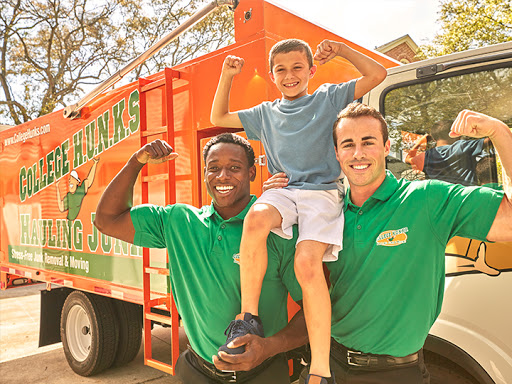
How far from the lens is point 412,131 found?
264cm

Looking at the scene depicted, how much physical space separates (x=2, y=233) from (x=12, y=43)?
14716 millimetres

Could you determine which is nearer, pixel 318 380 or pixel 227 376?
pixel 318 380

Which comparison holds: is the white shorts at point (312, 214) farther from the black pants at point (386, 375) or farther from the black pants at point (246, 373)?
the black pants at point (246, 373)

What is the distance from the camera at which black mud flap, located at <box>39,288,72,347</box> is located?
17.4 ft

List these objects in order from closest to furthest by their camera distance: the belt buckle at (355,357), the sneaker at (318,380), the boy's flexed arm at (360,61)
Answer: the sneaker at (318,380) < the belt buckle at (355,357) < the boy's flexed arm at (360,61)

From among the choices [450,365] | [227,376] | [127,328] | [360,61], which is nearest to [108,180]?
[127,328]

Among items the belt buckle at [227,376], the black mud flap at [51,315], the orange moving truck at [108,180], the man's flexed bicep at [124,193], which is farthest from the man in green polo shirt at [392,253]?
the black mud flap at [51,315]

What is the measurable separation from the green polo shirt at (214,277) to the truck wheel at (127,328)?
2721 mm

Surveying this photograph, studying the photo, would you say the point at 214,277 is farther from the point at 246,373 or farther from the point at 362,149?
the point at 362,149

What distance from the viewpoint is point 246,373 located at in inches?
79.1

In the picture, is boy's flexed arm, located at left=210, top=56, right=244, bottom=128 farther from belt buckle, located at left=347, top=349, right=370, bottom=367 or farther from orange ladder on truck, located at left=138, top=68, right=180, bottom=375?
belt buckle, located at left=347, top=349, right=370, bottom=367

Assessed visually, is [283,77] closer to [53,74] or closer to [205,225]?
[205,225]

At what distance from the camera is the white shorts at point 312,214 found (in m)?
1.91

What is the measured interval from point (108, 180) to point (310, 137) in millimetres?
2604
